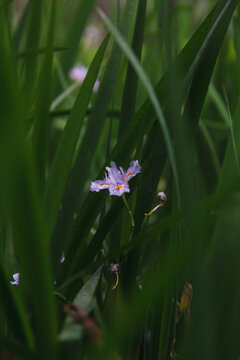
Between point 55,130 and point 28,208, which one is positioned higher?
point 55,130

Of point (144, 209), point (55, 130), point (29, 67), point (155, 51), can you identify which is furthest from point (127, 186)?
point (55, 130)

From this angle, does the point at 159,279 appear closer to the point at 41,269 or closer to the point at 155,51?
the point at 41,269

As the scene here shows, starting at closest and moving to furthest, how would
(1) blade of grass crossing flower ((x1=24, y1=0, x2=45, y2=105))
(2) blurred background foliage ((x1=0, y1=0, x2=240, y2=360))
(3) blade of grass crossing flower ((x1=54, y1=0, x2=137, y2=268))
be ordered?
1. (2) blurred background foliage ((x1=0, y1=0, x2=240, y2=360))
2. (3) blade of grass crossing flower ((x1=54, y1=0, x2=137, y2=268))
3. (1) blade of grass crossing flower ((x1=24, y1=0, x2=45, y2=105))

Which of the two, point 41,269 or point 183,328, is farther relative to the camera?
point 183,328

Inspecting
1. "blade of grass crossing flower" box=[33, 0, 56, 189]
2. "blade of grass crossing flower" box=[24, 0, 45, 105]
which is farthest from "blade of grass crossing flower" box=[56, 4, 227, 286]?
"blade of grass crossing flower" box=[24, 0, 45, 105]

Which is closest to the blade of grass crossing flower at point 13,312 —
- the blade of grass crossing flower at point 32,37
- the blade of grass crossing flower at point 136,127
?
the blade of grass crossing flower at point 136,127

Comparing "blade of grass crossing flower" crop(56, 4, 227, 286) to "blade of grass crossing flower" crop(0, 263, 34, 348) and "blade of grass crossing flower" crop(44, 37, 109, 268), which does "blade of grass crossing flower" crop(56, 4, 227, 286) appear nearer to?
"blade of grass crossing flower" crop(44, 37, 109, 268)

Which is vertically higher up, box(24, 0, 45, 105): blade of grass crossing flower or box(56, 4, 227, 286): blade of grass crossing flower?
box(24, 0, 45, 105): blade of grass crossing flower

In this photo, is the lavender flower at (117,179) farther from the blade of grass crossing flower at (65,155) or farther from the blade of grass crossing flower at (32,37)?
the blade of grass crossing flower at (32,37)
